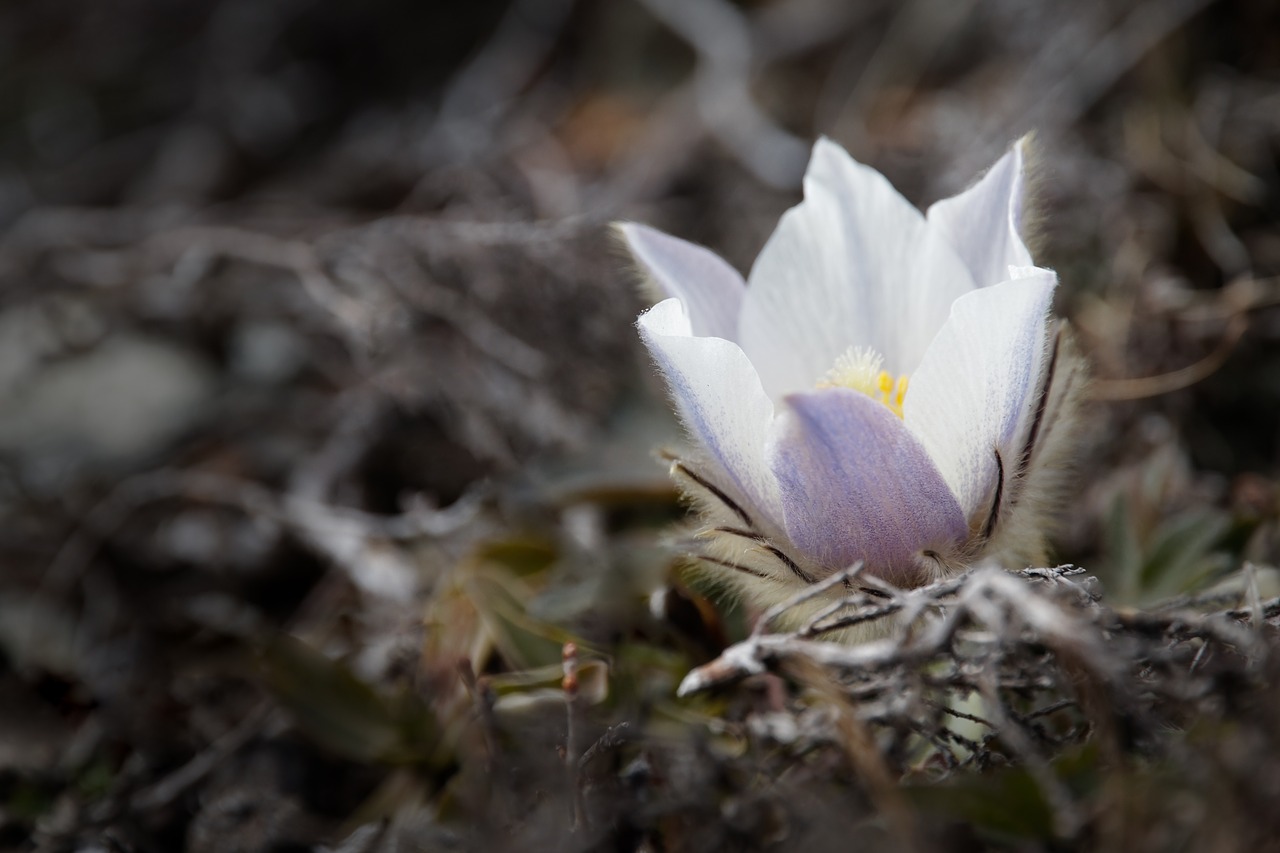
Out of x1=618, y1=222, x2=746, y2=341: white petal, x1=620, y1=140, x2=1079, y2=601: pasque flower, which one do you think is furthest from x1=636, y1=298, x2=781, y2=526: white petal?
x1=618, y1=222, x2=746, y2=341: white petal

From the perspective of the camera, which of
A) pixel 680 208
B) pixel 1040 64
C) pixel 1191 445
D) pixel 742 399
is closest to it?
pixel 742 399

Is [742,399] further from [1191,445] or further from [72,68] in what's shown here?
[72,68]

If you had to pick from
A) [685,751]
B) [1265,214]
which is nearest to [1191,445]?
[1265,214]

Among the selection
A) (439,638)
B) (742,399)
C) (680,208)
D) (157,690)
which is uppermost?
(742,399)

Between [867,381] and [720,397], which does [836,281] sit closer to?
[867,381]

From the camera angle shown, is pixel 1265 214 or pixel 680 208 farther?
pixel 680 208

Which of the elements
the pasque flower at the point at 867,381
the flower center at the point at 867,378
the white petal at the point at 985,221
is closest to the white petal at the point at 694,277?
the pasque flower at the point at 867,381

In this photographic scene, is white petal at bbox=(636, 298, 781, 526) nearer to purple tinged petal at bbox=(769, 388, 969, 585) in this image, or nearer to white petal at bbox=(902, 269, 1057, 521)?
purple tinged petal at bbox=(769, 388, 969, 585)

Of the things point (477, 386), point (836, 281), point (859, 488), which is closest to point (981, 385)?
point (859, 488)
